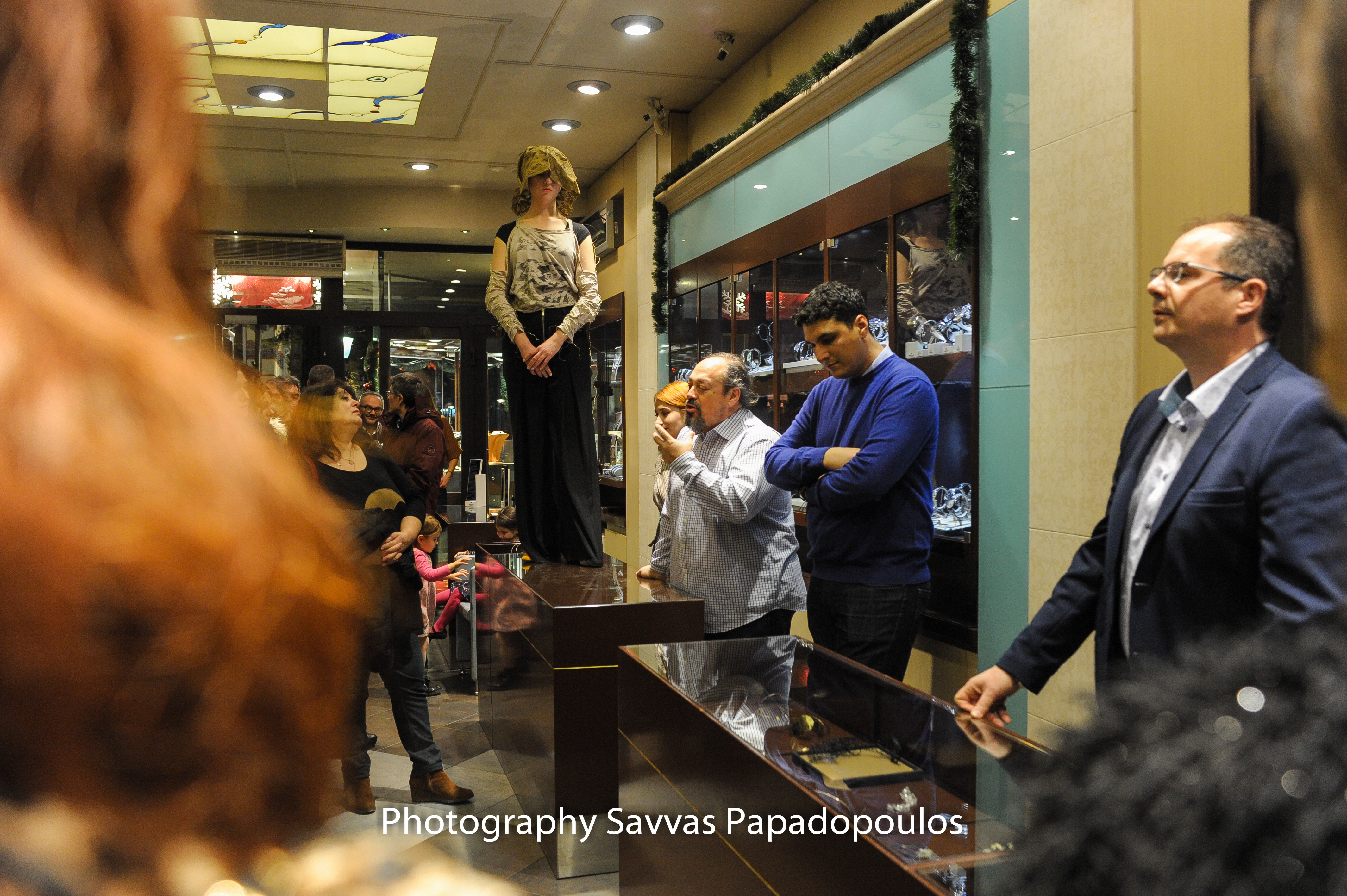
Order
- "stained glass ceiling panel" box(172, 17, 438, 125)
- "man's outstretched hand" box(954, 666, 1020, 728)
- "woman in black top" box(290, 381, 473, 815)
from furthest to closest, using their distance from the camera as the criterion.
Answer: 1. "stained glass ceiling panel" box(172, 17, 438, 125)
2. "woman in black top" box(290, 381, 473, 815)
3. "man's outstretched hand" box(954, 666, 1020, 728)

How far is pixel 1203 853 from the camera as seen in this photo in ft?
1.46

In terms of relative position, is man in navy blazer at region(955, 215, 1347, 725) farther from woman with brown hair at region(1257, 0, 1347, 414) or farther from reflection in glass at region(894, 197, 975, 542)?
reflection in glass at region(894, 197, 975, 542)

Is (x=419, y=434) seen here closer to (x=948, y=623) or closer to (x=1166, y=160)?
(x=948, y=623)

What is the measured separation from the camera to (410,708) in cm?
392

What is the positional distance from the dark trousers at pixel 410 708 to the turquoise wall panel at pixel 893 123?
295 centimetres

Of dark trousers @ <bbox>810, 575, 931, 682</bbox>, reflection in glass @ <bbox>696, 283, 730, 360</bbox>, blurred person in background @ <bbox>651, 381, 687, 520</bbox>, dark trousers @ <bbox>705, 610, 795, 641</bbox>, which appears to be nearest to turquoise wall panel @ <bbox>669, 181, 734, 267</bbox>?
reflection in glass @ <bbox>696, 283, 730, 360</bbox>

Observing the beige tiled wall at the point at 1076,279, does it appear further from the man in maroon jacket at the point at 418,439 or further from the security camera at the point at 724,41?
the man in maroon jacket at the point at 418,439

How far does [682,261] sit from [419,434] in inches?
95.9

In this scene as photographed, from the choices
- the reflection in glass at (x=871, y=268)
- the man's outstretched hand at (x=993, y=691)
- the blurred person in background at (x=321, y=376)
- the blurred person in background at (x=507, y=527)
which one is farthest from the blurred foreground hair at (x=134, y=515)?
the blurred person in background at (x=507, y=527)

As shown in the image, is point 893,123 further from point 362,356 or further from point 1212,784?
point 362,356

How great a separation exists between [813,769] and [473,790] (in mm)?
2863

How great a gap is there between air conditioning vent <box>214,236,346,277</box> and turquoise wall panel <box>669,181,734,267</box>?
14.5 ft

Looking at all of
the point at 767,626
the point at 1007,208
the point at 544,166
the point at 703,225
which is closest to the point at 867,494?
the point at 767,626

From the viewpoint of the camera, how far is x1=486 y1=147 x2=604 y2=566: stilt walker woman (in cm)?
418
